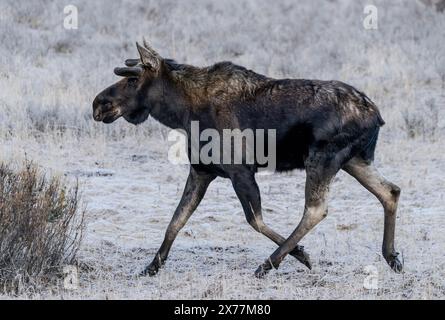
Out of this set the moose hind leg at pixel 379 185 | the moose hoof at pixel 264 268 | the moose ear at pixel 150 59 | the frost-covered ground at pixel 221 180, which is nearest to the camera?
the moose hoof at pixel 264 268

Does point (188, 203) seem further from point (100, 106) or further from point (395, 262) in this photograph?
point (395, 262)

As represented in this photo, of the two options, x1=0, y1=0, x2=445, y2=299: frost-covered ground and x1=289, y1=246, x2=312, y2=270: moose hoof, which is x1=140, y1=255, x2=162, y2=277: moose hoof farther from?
x1=289, y1=246, x2=312, y2=270: moose hoof

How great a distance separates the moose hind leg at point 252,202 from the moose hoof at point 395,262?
68cm

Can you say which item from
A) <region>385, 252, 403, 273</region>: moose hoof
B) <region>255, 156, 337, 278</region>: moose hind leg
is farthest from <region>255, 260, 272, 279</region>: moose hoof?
<region>385, 252, 403, 273</region>: moose hoof

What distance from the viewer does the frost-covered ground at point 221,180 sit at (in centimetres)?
825

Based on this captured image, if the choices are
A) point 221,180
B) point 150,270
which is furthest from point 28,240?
point 221,180

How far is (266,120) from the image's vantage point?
325 inches

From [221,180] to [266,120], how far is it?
3874mm

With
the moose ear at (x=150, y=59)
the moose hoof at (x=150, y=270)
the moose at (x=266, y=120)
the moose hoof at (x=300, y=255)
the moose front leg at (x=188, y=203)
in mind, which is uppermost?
the moose ear at (x=150, y=59)

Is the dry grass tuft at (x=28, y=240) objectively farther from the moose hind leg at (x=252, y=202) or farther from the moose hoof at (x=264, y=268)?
the moose hoof at (x=264, y=268)

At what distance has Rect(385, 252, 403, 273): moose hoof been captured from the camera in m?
8.30

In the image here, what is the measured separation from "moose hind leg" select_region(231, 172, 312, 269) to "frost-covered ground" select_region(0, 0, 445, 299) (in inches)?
6.4

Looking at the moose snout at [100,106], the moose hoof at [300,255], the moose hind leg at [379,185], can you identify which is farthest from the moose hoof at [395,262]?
the moose snout at [100,106]
